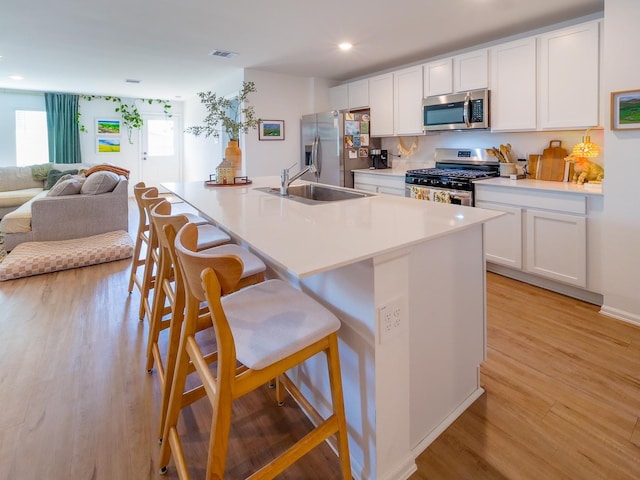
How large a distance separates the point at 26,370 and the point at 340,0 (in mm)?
3280

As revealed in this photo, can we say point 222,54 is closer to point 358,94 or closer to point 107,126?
point 358,94

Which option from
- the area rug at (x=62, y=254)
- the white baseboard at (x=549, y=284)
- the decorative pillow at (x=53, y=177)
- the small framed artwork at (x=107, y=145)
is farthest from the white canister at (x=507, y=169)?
the small framed artwork at (x=107, y=145)

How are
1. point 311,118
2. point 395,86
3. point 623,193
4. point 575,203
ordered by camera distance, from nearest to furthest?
point 623,193
point 575,203
point 395,86
point 311,118

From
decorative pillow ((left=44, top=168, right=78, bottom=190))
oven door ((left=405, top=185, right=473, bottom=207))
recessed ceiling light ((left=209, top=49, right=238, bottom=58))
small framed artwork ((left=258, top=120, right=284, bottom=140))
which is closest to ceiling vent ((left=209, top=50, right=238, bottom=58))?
recessed ceiling light ((left=209, top=49, right=238, bottom=58))

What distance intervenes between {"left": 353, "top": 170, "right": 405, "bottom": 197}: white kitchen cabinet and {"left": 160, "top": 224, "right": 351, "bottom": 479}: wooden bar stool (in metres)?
3.23

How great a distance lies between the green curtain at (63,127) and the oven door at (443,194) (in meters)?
7.15

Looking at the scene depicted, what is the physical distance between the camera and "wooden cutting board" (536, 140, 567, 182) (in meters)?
3.34

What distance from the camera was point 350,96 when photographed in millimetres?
5391

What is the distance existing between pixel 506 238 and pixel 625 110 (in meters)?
1.26

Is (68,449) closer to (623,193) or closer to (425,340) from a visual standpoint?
(425,340)

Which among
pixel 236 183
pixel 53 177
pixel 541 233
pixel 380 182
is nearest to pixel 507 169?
pixel 541 233

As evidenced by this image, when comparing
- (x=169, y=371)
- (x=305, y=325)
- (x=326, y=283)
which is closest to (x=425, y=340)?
(x=326, y=283)

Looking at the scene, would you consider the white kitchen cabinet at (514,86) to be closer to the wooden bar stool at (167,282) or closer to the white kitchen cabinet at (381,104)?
the white kitchen cabinet at (381,104)

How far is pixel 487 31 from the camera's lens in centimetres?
365
